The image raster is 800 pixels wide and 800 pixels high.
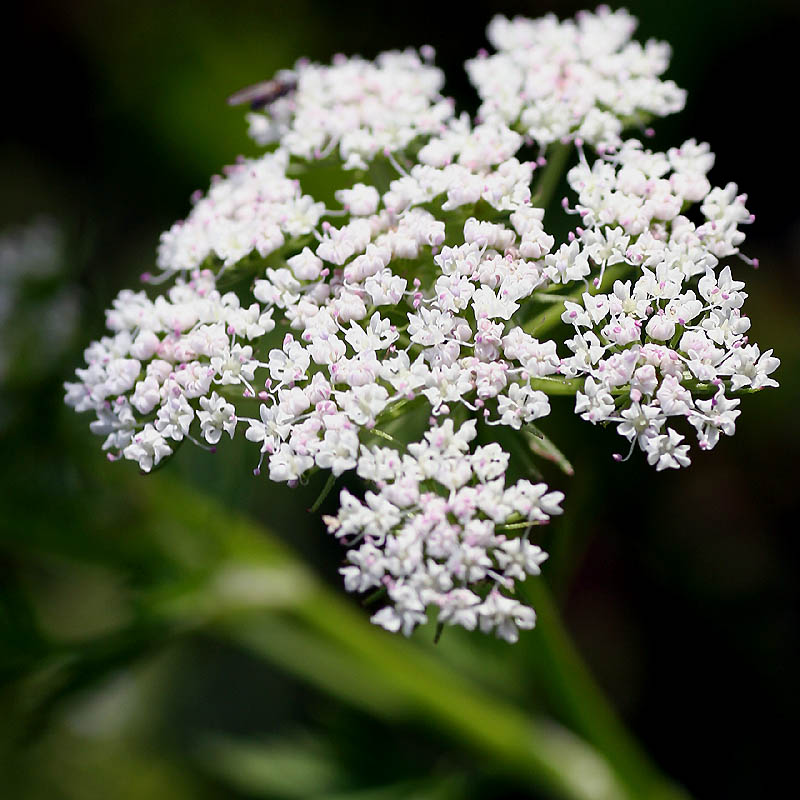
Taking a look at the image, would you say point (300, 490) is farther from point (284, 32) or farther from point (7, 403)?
point (284, 32)

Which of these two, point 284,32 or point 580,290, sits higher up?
point 284,32

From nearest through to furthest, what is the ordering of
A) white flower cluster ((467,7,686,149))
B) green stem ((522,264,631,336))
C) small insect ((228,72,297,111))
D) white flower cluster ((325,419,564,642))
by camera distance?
white flower cluster ((325,419,564,642)), green stem ((522,264,631,336)), white flower cluster ((467,7,686,149)), small insect ((228,72,297,111))

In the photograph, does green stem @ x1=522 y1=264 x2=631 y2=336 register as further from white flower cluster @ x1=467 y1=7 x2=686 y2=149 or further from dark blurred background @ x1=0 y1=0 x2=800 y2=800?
dark blurred background @ x1=0 y1=0 x2=800 y2=800

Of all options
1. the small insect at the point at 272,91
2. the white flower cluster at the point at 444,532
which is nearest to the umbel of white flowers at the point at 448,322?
the white flower cluster at the point at 444,532

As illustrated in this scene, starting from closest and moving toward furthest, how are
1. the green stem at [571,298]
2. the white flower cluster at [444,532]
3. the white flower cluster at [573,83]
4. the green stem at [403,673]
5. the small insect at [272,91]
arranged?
1. the white flower cluster at [444,532]
2. the green stem at [571,298]
3. the white flower cluster at [573,83]
4. the small insect at [272,91]
5. the green stem at [403,673]

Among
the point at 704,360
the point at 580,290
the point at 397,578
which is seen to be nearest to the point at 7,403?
the point at 397,578

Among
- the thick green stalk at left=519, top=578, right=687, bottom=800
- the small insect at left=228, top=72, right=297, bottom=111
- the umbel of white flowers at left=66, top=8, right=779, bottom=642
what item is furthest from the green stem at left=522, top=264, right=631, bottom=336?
the small insect at left=228, top=72, right=297, bottom=111

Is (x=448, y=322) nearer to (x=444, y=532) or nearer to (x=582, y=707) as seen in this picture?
(x=444, y=532)

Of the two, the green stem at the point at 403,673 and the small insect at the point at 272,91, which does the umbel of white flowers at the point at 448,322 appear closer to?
the small insect at the point at 272,91
